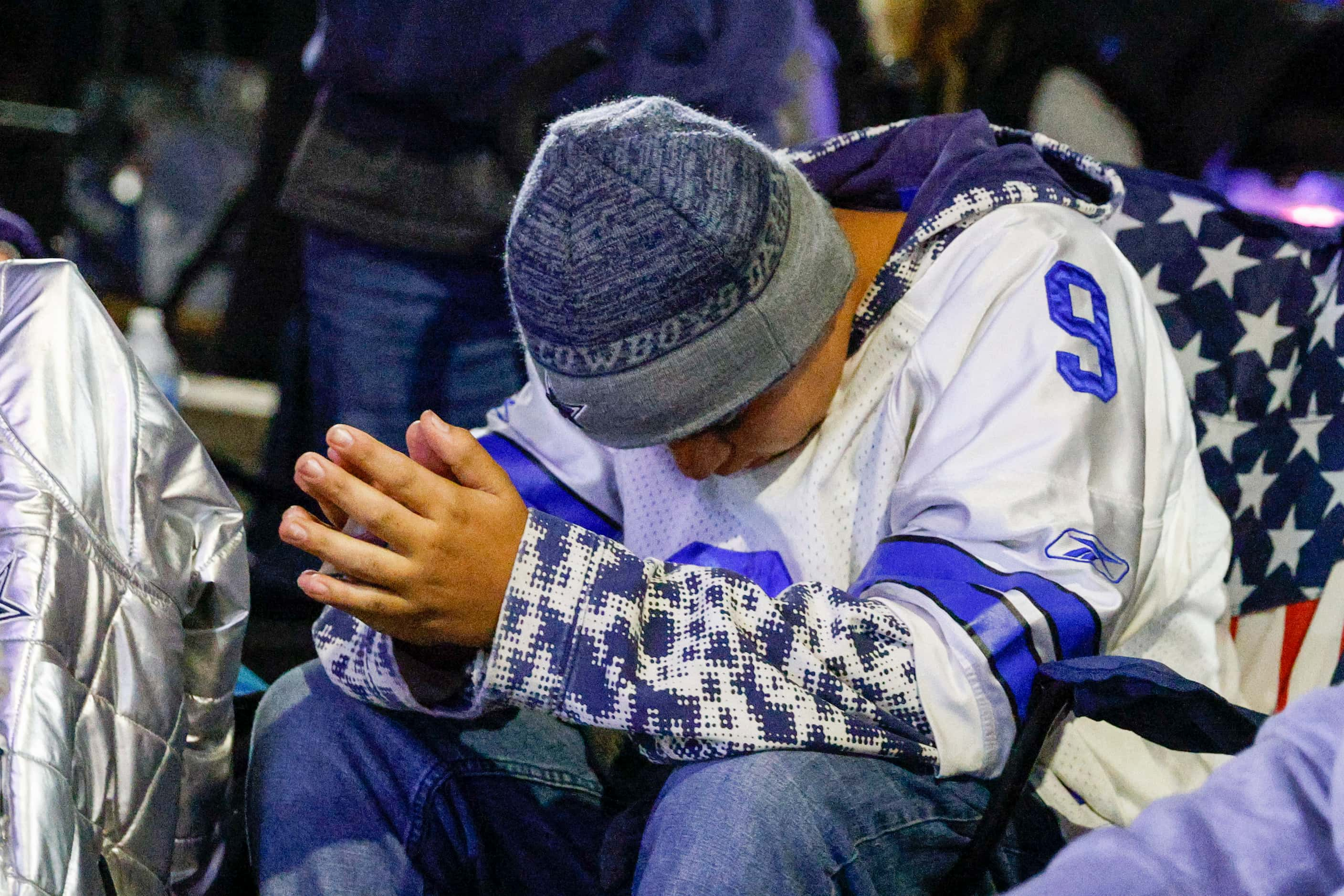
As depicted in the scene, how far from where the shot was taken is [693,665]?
938mm

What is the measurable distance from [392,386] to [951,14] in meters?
1.41

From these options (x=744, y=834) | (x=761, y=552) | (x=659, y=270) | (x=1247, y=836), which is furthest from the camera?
(x=761, y=552)

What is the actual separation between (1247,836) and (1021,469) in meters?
0.50

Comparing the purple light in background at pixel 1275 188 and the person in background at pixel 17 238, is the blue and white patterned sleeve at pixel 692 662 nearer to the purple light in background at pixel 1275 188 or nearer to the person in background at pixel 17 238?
the person in background at pixel 17 238

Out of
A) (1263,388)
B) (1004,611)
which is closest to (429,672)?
(1004,611)

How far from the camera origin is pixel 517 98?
1.83m

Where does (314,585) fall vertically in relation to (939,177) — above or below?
below

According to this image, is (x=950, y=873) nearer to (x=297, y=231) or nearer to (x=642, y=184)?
(x=642, y=184)

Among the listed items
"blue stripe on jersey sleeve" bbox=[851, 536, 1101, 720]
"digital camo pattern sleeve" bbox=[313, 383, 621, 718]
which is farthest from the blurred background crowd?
"blue stripe on jersey sleeve" bbox=[851, 536, 1101, 720]

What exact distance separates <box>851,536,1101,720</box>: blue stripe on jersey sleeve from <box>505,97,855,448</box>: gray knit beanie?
0.72 feet

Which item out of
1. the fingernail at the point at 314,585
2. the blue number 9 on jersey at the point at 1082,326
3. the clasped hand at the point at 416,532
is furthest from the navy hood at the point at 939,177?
the fingernail at the point at 314,585

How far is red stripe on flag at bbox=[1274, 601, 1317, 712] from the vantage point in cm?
133

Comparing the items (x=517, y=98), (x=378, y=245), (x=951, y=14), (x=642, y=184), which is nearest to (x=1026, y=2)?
(x=951, y=14)

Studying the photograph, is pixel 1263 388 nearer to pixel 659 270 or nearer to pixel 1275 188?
pixel 659 270
